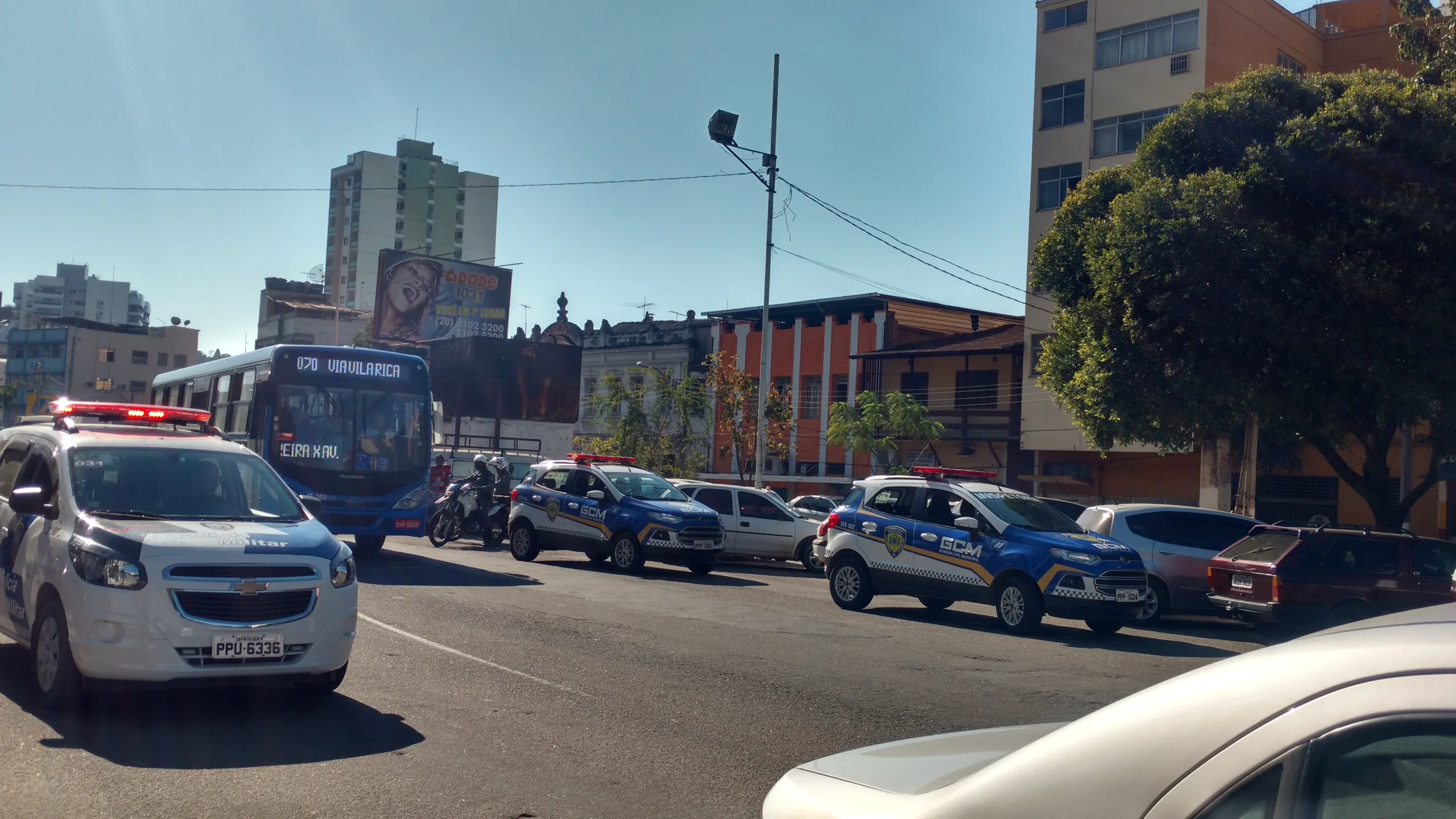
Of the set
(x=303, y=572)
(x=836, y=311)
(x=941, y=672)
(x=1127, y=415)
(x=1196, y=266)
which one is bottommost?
(x=941, y=672)

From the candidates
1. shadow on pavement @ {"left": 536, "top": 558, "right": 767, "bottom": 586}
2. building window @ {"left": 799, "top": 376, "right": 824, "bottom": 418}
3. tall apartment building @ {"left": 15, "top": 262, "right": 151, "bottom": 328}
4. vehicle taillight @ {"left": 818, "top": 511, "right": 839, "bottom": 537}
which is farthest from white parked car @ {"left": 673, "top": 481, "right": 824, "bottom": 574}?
tall apartment building @ {"left": 15, "top": 262, "right": 151, "bottom": 328}

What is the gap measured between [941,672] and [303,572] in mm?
5665

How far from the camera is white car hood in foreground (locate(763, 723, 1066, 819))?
266 centimetres

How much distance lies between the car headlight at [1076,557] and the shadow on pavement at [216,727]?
852cm

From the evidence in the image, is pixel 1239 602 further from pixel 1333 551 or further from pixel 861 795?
pixel 861 795

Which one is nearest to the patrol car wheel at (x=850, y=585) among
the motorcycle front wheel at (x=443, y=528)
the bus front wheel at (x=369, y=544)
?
the bus front wheel at (x=369, y=544)

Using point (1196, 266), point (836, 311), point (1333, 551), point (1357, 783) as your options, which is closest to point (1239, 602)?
point (1333, 551)

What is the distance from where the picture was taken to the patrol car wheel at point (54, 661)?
7.16 m

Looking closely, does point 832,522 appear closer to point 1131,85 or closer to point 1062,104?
point 1131,85

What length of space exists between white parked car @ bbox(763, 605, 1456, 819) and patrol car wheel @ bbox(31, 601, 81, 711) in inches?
256

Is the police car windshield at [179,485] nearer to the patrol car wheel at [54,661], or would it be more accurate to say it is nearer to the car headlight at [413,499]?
the patrol car wheel at [54,661]

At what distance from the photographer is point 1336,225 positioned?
17516 millimetres

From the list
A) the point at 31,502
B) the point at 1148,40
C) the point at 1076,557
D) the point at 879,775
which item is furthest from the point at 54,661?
the point at 1148,40

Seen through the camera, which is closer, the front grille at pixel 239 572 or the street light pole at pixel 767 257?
the front grille at pixel 239 572
